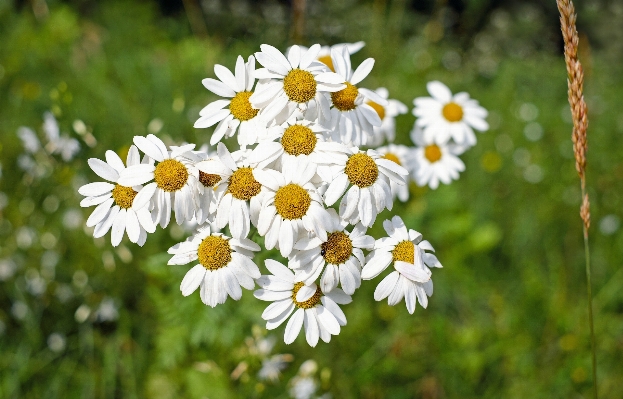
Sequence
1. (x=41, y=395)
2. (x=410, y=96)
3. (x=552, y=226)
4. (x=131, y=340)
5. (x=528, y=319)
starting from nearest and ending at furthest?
1. (x=41, y=395)
2. (x=131, y=340)
3. (x=528, y=319)
4. (x=552, y=226)
5. (x=410, y=96)

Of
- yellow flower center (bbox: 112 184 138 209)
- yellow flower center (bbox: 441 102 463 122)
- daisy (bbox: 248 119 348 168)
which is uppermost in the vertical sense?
daisy (bbox: 248 119 348 168)

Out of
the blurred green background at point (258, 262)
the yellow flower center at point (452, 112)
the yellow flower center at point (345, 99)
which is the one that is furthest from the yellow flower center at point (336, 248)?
the yellow flower center at point (452, 112)

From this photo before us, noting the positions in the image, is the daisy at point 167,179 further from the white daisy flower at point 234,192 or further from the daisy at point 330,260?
the daisy at point 330,260

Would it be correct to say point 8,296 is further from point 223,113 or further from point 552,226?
point 552,226

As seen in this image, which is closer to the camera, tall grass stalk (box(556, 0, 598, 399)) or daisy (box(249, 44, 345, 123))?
tall grass stalk (box(556, 0, 598, 399))

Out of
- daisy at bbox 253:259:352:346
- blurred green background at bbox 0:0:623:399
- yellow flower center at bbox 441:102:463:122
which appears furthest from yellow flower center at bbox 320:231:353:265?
yellow flower center at bbox 441:102:463:122

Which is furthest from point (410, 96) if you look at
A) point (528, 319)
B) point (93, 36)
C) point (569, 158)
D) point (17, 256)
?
point (17, 256)

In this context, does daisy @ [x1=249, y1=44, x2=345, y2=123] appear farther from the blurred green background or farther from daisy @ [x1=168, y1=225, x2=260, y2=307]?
the blurred green background
